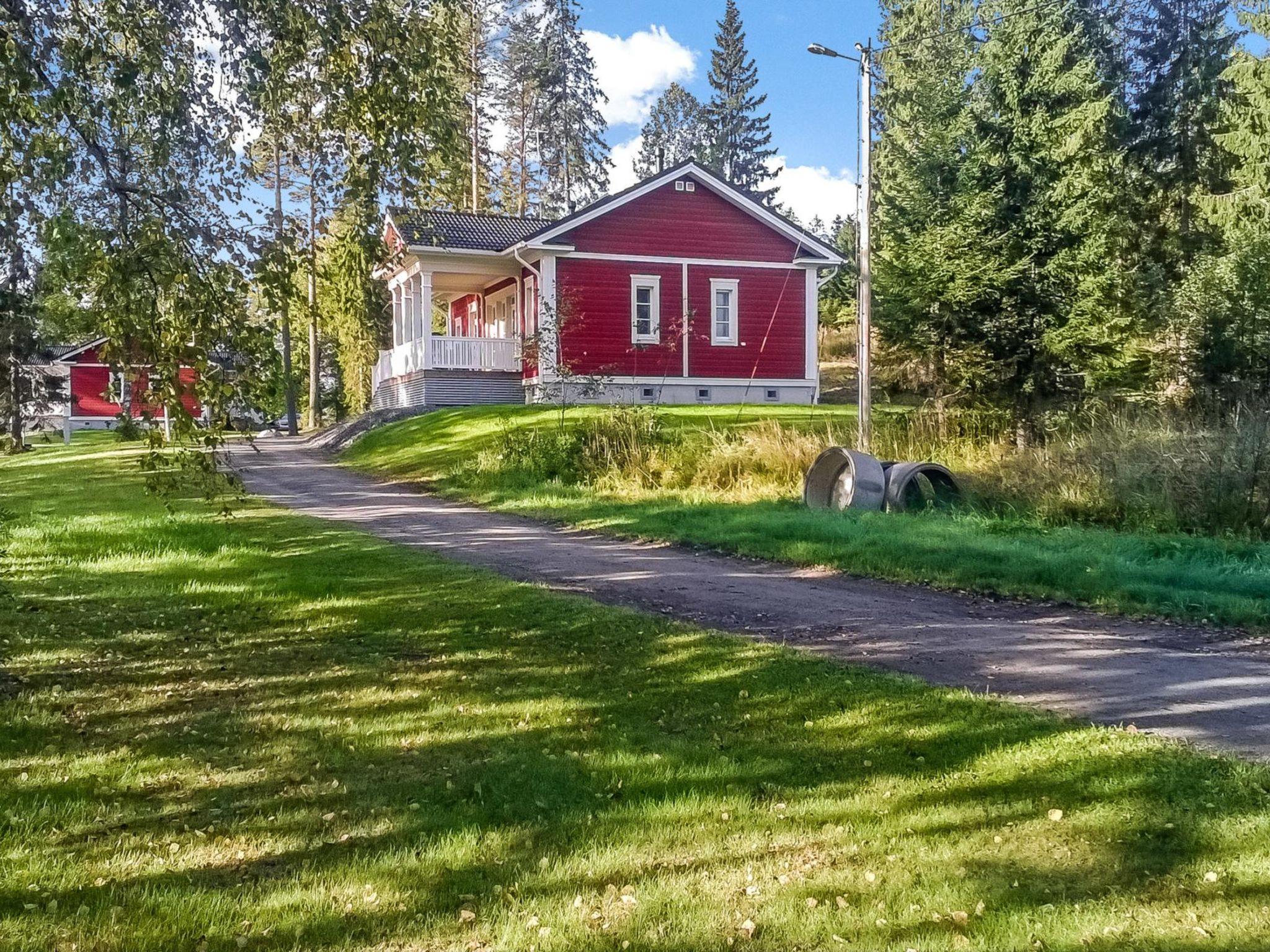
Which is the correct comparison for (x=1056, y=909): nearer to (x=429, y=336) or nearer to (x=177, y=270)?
(x=177, y=270)

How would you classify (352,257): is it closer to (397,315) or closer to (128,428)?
(128,428)

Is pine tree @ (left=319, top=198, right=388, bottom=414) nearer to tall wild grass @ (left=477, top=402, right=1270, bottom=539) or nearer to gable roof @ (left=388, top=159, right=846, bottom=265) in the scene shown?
tall wild grass @ (left=477, top=402, right=1270, bottom=539)

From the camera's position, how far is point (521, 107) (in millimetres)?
58594

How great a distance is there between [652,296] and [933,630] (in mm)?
23512

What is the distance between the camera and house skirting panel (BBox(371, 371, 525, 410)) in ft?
98.3

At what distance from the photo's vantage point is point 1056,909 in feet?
10.6

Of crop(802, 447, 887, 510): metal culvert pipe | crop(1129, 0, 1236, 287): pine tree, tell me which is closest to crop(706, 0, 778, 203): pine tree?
crop(1129, 0, 1236, 287): pine tree

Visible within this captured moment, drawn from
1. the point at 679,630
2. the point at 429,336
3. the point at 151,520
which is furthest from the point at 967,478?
the point at 429,336

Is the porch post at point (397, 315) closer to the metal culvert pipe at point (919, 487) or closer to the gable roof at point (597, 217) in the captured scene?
the gable roof at point (597, 217)

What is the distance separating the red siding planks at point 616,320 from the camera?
28781mm

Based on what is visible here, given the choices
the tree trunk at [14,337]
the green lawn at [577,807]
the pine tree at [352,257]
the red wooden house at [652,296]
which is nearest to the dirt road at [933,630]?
the green lawn at [577,807]

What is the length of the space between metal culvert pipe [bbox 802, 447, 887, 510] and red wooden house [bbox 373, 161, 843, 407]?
1412 centimetres

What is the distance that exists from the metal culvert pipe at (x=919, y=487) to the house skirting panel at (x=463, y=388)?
18213mm

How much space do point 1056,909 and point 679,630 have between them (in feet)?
13.1
